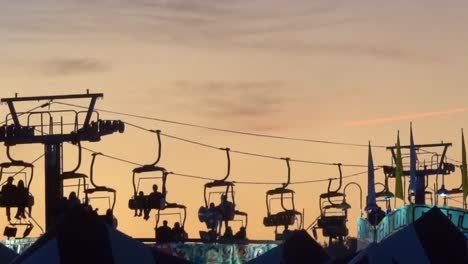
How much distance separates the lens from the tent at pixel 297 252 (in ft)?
163

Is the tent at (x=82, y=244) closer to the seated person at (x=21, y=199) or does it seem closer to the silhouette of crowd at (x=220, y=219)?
the seated person at (x=21, y=199)

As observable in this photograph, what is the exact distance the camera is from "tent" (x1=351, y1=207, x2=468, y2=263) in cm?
4497

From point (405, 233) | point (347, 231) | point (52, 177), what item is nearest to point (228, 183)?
point (52, 177)

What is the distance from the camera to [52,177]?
207ft

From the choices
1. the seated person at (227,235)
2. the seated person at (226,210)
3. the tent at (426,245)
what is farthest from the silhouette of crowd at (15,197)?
the tent at (426,245)

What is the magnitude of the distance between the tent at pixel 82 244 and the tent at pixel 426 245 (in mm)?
5113

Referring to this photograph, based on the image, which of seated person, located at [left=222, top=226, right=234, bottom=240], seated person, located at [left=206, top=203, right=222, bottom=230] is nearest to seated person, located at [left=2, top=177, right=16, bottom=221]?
seated person, located at [left=222, top=226, right=234, bottom=240]

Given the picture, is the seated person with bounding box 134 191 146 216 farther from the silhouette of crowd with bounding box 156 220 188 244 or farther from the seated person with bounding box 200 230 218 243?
the seated person with bounding box 200 230 218 243

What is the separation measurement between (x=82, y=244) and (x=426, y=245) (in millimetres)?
7463

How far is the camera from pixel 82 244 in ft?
140

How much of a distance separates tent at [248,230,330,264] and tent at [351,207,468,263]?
4490mm

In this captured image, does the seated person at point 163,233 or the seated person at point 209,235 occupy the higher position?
the seated person at point 163,233

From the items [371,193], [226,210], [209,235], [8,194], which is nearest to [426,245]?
[8,194]

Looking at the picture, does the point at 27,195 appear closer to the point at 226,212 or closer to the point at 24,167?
the point at 24,167
